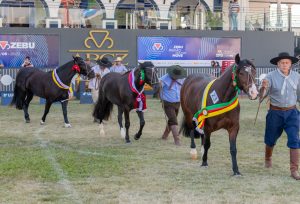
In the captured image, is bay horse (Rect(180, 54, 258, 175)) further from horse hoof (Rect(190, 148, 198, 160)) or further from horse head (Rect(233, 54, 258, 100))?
horse hoof (Rect(190, 148, 198, 160))

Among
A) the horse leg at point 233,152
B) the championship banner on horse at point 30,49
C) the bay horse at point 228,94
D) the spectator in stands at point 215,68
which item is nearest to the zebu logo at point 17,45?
the championship banner on horse at point 30,49

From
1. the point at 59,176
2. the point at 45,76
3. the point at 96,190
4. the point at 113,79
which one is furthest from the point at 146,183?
the point at 45,76

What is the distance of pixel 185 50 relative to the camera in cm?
2834

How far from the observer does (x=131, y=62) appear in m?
27.8

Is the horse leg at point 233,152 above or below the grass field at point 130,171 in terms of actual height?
above

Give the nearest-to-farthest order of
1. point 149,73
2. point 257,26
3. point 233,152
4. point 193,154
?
point 233,152 < point 193,154 < point 149,73 < point 257,26

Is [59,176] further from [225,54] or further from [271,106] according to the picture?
[225,54]

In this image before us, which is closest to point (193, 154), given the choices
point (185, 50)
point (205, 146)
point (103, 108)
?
point (205, 146)

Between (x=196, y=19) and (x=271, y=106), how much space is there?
21.1 meters

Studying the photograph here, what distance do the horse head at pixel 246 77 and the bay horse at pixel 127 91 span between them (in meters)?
3.47

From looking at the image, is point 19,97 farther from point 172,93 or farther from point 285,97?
point 285,97

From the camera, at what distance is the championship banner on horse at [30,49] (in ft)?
84.8

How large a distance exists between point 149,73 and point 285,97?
12.4ft

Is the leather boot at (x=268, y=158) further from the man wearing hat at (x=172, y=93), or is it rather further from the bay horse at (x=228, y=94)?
the man wearing hat at (x=172, y=93)
